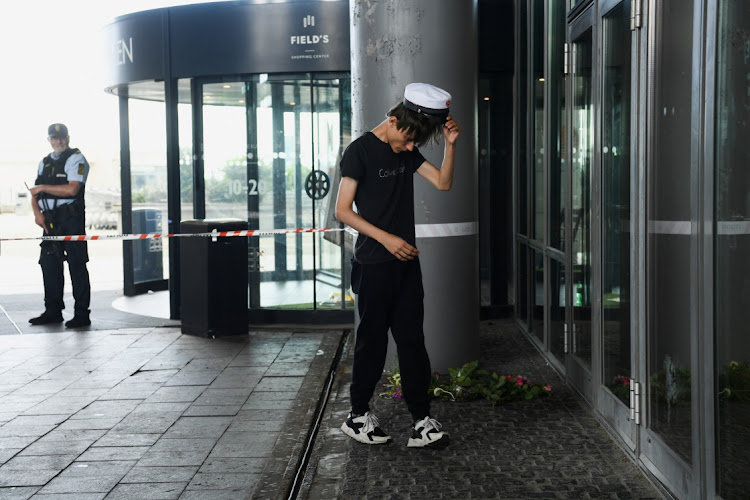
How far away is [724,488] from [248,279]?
614cm

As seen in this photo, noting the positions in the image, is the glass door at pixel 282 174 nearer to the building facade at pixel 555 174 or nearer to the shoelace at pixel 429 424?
the building facade at pixel 555 174

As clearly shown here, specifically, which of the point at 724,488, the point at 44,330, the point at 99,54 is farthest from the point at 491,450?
the point at 99,54

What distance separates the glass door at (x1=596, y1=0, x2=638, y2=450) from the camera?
4.46 m

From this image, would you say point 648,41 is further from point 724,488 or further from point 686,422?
point 724,488

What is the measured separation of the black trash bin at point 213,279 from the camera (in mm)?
8133

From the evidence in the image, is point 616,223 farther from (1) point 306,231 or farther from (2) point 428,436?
(1) point 306,231

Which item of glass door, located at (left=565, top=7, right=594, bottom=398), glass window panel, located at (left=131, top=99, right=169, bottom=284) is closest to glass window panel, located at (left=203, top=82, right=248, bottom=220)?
glass window panel, located at (left=131, top=99, right=169, bottom=284)

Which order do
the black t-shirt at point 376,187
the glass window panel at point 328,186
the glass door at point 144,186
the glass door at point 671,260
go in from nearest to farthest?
the glass door at point 671,260
the black t-shirt at point 376,187
the glass window panel at point 328,186
the glass door at point 144,186

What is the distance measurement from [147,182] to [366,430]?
25.9ft

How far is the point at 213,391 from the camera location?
6137mm

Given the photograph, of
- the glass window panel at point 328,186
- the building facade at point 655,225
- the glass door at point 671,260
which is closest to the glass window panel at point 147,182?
the glass window panel at point 328,186

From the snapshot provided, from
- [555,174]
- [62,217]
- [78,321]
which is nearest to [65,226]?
[62,217]

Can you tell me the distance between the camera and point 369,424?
15.4ft

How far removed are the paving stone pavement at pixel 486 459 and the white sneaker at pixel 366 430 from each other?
41 millimetres
